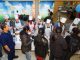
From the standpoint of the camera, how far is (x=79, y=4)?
28.0ft

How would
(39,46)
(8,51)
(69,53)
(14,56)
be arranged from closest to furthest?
(39,46) < (8,51) < (69,53) < (14,56)

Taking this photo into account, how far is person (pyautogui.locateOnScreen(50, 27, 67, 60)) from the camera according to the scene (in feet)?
21.3

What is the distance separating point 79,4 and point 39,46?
266cm

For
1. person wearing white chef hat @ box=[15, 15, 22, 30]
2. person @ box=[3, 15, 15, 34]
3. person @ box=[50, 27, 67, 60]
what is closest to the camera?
person @ box=[50, 27, 67, 60]

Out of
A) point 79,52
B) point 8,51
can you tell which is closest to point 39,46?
point 8,51

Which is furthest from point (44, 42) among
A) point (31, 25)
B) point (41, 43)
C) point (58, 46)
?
point (31, 25)

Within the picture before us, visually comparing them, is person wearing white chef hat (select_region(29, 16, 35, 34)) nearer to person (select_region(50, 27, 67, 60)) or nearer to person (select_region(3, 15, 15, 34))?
person (select_region(3, 15, 15, 34))

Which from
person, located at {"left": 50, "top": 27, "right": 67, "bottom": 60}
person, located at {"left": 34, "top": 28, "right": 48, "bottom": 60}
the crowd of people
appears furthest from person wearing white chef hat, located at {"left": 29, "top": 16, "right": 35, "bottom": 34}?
person, located at {"left": 50, "top": 27, "right": 67, "bottom": 60}

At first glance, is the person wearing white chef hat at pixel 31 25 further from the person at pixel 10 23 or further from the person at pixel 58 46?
the person at pixel 58 46

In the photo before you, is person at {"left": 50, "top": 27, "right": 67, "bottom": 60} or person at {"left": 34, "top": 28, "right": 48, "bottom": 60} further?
person at {"left": 34, "top": 28, "right": 48, "bottom": 60}

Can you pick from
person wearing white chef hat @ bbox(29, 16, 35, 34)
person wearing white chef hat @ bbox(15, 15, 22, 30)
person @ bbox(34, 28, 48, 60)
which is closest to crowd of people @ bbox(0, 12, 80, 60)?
person @ bbox(34, 28, 48, 60)

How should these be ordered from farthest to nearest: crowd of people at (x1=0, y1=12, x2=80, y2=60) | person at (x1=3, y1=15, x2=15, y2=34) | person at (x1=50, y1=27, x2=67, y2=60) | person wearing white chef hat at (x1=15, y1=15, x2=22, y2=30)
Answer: person wearing white chef hat at (x1=15, y1=15, x2=22, y2=30) → person at (x1=3, y1=15, x2=15, y2=34) → crowd of people at (x1=0, y1=12, x2=80, y2=60) → person at (x1=50, y1=27, x2=67, y2=60)

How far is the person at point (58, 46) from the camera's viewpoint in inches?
255

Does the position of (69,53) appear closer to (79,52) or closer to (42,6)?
(79,52)
